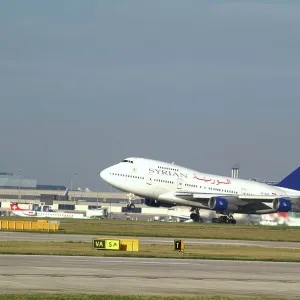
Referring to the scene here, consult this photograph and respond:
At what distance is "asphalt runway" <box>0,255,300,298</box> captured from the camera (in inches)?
1287

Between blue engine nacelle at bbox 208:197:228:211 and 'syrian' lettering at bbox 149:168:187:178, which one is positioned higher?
'syrian' lettering at bbox 149:168:187:178

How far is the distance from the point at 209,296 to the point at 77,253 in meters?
19.5

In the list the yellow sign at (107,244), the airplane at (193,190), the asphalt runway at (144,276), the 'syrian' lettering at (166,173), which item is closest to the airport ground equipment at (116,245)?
the yellow sign at (107,244)

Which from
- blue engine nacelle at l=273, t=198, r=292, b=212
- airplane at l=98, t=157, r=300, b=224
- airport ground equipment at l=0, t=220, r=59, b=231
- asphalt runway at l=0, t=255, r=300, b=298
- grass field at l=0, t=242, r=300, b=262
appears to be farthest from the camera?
airplane at l=98, t=157, r=300, b=224

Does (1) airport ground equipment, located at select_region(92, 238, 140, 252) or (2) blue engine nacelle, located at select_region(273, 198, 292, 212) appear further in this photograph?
(2) blue engine nacelle, located at select_region(273, 198, 292, 212)

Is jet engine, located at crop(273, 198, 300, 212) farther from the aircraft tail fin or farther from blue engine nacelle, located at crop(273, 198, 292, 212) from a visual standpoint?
the aircraft tail fin

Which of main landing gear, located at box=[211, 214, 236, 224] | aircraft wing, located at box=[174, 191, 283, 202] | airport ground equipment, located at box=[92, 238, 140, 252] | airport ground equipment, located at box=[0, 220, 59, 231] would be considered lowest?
airport ground equipment, located at box=[92, 238, 140, 252]

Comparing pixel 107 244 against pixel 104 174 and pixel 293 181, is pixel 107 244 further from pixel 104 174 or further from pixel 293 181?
pixel 293 181

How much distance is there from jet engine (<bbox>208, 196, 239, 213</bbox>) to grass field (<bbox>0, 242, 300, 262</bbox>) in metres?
54.3

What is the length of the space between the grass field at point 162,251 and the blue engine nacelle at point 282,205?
179 feet

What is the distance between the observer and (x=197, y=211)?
4902 inches

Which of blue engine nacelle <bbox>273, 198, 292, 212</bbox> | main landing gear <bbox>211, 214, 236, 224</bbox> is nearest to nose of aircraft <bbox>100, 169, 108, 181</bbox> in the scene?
main landing gear <bbox>211, 214, 236, 224</bbox>

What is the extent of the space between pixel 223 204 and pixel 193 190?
16.3 feet

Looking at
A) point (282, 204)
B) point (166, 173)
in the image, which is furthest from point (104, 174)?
point (282, 204)
